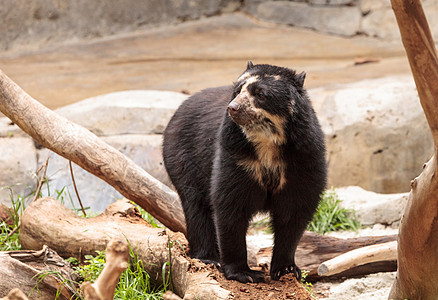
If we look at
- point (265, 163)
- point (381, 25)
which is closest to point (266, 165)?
point (265, 163)

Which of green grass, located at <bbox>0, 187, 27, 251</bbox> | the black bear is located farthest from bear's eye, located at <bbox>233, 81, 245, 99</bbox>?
green grass, located at <bbox>0, 187, 27, 251</bbox>

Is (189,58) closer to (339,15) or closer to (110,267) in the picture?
(339,15)

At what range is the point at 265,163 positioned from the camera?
3.22 m

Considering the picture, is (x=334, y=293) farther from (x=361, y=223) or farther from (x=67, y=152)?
(x=67, y=152)

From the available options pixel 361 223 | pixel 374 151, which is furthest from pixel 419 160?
pixel 361 223

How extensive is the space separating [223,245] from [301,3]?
901 centimetres

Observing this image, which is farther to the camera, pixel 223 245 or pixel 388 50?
pixel 388 50

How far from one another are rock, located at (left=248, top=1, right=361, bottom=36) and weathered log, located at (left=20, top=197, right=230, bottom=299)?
26.4 ft

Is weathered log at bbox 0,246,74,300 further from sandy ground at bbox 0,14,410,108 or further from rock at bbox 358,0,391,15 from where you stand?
rock at bbox 358,0,391,15

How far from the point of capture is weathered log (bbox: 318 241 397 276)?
3361 millimetres

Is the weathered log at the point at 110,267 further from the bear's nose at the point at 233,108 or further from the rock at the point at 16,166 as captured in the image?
the rock at the point at 16,166

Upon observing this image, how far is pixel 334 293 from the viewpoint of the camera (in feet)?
13.4

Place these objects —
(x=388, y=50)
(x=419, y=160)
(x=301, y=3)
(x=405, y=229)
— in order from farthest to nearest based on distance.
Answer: (x=301, y=3), (x=388, y=50), (x=419, y=160), (x=405, y=229)

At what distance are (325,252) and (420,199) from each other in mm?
1395
